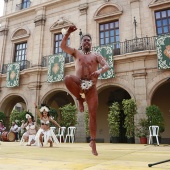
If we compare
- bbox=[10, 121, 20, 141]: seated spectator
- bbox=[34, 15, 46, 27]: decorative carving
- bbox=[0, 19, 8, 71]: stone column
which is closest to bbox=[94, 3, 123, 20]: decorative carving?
bbox=[34, 15, 46, 27]: decorative carving

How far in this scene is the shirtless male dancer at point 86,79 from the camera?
3229 millimetres

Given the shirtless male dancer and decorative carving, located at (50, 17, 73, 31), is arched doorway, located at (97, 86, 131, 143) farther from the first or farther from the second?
the shirtless male dancer

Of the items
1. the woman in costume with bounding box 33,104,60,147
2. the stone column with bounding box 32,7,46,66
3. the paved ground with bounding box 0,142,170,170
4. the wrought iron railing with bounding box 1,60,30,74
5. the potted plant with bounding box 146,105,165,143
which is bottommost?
the paved ground with bounding box 0,142,170,170

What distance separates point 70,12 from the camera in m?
15.8

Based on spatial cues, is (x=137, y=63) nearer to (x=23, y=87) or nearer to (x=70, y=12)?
(x=70, y=12)

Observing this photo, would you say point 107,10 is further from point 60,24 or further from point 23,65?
point 23,65

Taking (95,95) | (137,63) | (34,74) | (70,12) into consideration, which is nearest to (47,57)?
(34,74)

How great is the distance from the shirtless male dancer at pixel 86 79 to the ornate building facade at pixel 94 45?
8.35m

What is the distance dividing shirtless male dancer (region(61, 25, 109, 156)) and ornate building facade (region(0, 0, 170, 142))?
8353 mm

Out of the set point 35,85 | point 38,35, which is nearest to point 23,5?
point 38,35

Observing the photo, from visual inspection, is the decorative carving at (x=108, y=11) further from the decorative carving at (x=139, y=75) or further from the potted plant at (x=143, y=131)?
the potted plant at (x=143, y=131)

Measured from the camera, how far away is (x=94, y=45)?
14.1 m

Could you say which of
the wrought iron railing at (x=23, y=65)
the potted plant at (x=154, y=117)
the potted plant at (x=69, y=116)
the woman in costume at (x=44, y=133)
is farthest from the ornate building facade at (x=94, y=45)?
the woman in costume at (x=44, y=133)

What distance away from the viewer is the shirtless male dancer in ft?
10.6
